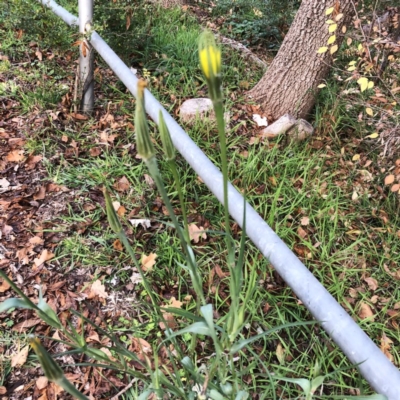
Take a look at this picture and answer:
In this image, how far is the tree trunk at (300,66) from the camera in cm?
272

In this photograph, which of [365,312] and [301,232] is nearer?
[365,312]

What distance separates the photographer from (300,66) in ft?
9.62

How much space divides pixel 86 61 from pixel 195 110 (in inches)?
33.0

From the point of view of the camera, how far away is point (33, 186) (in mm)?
2344

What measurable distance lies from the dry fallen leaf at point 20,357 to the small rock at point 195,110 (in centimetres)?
184

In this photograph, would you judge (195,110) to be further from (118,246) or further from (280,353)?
(280,353)

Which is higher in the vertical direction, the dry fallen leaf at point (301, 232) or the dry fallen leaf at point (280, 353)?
the dry fallen leaf at point (301, 232)

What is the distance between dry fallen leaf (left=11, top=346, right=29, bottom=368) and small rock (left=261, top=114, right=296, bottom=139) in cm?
204

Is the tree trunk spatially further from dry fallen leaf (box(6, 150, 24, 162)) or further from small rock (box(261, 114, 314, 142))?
dry fallen leaf (box(6, 150, 24, 162))

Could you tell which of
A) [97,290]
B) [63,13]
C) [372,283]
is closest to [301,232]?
[372,283]

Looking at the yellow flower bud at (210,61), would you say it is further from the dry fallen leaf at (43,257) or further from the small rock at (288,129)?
the small rock at (288,129)

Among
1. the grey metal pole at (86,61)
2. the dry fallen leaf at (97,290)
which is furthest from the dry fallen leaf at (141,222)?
the grey metal pole at (86,61)

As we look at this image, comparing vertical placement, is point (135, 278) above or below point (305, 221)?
below

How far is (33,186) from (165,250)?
0.97m
